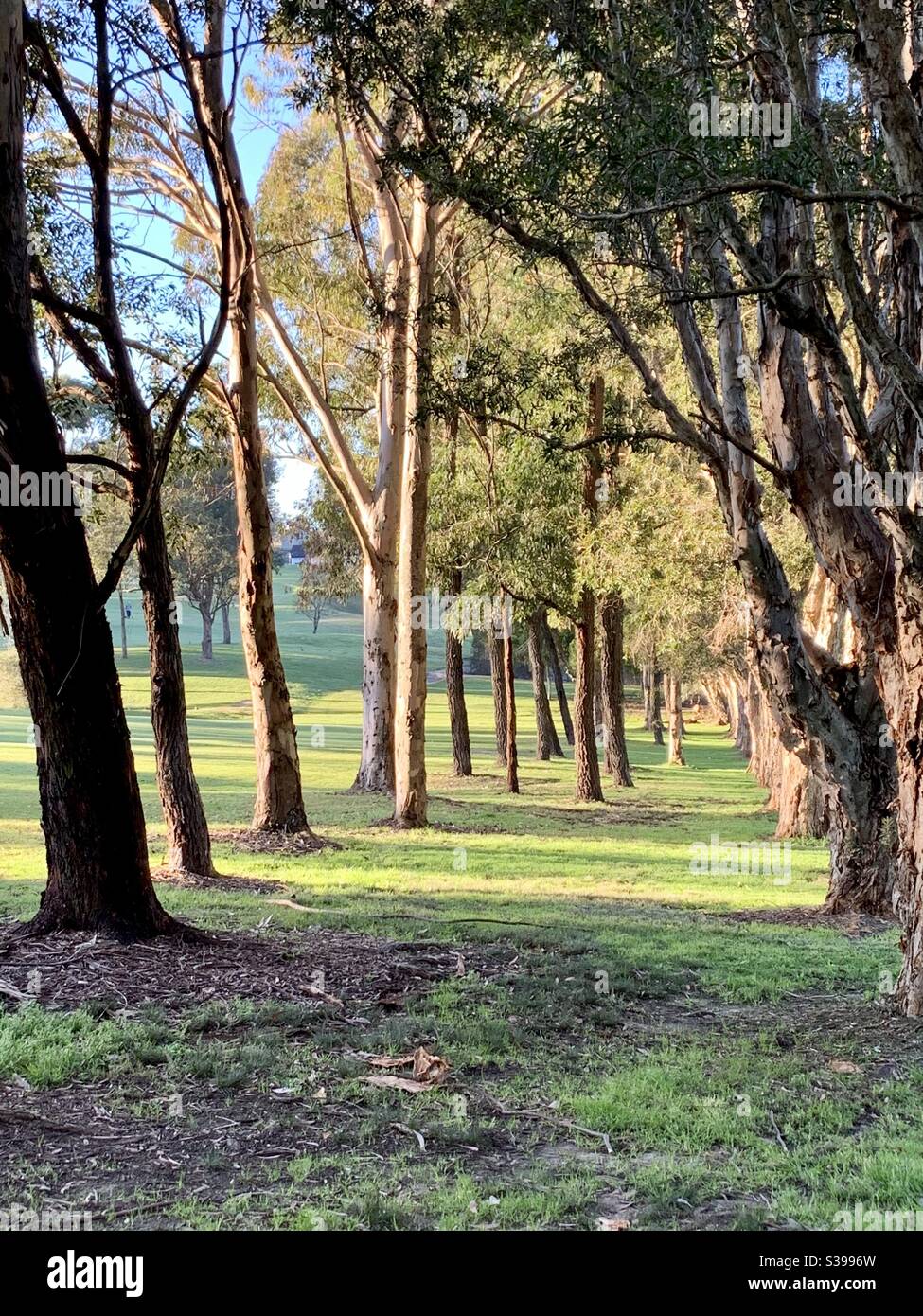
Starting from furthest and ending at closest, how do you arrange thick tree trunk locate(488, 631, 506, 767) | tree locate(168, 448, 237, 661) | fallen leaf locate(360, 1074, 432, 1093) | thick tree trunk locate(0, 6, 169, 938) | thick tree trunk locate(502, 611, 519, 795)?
tree locate(168, 448, 237, 661) < thick tree trunk locate(488, 631, 506, 767) < thick tree trunk locate(502, 611, 519, 795) < thick tree trunk locate(0, 6, 169, 938) < fallen leaf locate(360, 1074, 432, 1093)

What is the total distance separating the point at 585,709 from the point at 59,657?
1739 centimetres

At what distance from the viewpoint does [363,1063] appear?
204 inches

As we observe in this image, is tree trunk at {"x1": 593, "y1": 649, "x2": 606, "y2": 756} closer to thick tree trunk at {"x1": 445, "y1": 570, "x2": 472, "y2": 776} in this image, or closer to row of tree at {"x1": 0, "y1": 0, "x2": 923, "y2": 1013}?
thick tree trunk at {"x1": 445, "y1": 570, "x2": 472, "y2": 776}

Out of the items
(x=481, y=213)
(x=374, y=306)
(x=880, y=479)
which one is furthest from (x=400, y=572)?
(x=880, y=479)

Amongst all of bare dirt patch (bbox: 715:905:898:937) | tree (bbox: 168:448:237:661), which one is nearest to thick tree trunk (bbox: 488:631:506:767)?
tree (bbox: 168:448:237:661)

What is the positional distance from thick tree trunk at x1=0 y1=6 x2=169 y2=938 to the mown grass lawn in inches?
27.2

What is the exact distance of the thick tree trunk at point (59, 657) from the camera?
633cm

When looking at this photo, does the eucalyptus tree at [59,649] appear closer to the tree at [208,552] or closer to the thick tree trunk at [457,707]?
the thick tree trunk at [457,707]

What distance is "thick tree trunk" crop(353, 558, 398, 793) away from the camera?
20.1 meters

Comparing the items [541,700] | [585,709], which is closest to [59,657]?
[585,709]

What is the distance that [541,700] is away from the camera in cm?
3481

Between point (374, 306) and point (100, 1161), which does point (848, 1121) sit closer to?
point (100, 1161)

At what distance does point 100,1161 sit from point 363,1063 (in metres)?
1.46

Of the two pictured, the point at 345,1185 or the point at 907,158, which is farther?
the point at 907,158
